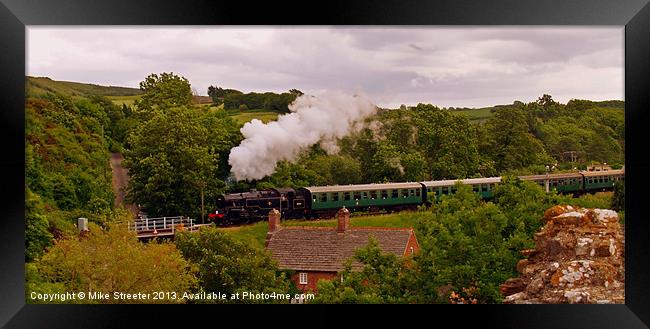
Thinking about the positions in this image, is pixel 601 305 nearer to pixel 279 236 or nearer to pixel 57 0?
pixel 279 236

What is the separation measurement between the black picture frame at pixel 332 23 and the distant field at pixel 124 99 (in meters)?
1.18

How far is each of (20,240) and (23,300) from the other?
662 mm

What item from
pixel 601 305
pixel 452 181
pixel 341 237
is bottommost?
pixel 601 305

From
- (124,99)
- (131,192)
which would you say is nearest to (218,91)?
(124,99)

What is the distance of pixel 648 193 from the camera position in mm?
9305

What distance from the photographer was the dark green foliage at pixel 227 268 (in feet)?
33.9

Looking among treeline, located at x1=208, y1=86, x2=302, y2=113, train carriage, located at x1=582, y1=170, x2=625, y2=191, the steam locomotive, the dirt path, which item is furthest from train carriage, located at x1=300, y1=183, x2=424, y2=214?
train carriage, located at x1=582, y1=170, x2=625, y2=191

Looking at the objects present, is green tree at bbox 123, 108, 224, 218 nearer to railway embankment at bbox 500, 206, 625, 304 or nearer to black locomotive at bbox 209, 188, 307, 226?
black locomotive at bbox 209, 188, 307, 226

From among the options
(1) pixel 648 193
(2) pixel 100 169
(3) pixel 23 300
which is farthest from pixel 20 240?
(1) pixel 648 193

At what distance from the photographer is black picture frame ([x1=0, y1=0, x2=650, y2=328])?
361 inches

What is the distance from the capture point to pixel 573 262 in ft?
33.4

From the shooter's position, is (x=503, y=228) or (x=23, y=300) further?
(x=503, y=228)

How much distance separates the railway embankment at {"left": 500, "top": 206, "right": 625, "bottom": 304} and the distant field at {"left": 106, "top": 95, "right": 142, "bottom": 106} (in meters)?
4.83

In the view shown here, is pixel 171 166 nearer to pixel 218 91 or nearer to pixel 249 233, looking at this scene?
pixel 218 91
